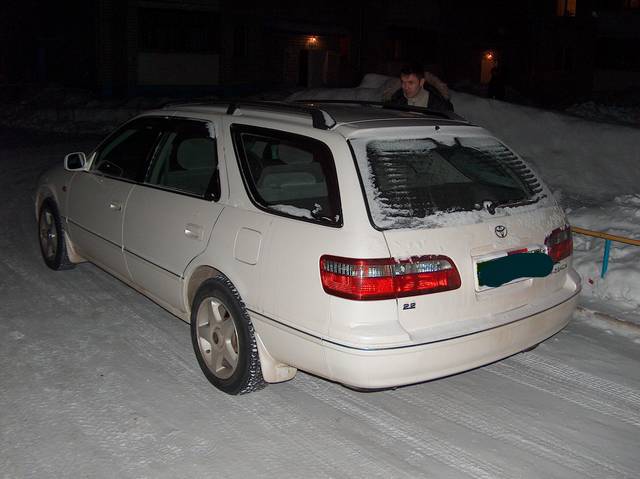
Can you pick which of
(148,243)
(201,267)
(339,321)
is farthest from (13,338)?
(339,321)

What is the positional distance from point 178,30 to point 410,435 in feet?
89.4

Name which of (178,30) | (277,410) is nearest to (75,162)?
(277,410)

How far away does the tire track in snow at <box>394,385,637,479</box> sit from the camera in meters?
3.58

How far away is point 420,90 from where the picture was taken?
7.17m

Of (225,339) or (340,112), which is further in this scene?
(340,112)

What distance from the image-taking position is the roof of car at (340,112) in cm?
401

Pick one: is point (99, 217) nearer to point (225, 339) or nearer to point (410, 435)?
point (225, 339)

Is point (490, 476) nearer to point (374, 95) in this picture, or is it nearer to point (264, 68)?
point (374, 95)

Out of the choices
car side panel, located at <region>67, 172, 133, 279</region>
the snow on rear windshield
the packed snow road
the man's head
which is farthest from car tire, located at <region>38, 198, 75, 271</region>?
the snow on rear windshield

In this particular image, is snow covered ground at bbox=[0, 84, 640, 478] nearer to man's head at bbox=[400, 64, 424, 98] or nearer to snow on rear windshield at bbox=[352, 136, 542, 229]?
snow on rear windshield at bbox=[352, 136, 542, 229]

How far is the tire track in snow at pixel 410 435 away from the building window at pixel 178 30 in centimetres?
2569

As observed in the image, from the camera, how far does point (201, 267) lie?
4348 mm

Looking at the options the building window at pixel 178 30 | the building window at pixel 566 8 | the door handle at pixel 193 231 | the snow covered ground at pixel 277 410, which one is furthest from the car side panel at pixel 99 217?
the building window at pixel 566 8

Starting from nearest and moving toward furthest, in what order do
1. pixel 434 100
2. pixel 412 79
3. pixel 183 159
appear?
pixel 183 159 → pixel 412 79 → pixel 434 100
